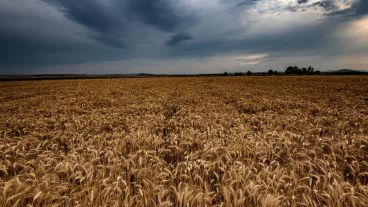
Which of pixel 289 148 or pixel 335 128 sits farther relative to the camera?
pixel 335 128

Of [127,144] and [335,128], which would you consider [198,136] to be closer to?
[127,144]

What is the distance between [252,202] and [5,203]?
284cm

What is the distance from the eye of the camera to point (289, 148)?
5207 mm

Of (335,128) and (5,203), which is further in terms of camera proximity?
(335,128)

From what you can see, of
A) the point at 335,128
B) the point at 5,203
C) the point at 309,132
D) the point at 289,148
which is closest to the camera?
the point at 5,203

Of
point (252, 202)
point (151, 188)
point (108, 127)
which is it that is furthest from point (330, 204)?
point (108, 127)

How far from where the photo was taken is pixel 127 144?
5871mm

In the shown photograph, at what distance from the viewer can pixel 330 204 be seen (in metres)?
2.91

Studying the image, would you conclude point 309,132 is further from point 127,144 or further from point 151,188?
point 151,188

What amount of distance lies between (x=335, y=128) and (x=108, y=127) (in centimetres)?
695

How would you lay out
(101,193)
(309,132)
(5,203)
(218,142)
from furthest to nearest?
(309,132) → (218,142) → (101,193) → (5,203)

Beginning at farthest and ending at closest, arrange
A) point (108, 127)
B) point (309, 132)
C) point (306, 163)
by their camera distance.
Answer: point (108, 127)
point (309, 132)
point (306, 163)

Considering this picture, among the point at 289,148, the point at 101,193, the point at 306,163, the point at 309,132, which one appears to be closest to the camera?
the point at 101,193

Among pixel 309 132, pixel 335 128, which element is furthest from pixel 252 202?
pixel 335 128
